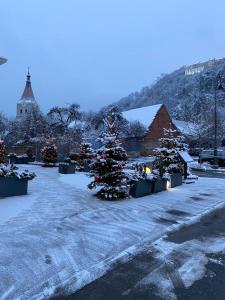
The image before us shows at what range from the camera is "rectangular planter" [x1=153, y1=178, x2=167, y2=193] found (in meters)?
15.4

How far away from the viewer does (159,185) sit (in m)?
15.8

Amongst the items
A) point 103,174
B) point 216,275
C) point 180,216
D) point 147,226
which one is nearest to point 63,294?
point 216,275

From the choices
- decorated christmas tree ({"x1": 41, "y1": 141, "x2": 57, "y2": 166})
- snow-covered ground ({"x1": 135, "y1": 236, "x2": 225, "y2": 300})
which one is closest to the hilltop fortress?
decorated christmas tree ({"x1": 41, "y1": 141, "x2": 57, "y2": 166})

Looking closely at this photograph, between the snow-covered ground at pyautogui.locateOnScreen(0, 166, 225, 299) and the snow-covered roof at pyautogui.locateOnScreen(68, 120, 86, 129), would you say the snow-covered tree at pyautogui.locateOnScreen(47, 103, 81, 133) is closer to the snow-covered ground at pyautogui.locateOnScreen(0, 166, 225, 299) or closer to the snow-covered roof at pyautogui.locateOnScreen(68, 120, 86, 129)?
the snow-covered roof at pyautogui.locateOnScreen(68, 120, 86, 129)

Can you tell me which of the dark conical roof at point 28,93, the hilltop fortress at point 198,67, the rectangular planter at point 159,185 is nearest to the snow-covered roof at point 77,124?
the rectangular planter at point 159,185

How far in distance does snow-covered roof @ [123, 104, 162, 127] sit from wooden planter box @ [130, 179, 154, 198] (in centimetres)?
3393

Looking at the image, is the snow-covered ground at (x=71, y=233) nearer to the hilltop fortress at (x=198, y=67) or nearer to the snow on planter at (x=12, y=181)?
the snow on planter at (x=12, y=181)

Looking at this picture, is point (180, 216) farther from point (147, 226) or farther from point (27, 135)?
point (27, 135)

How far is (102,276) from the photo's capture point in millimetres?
5926

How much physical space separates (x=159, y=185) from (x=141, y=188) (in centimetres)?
175

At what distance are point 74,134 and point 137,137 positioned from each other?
864 centimetres

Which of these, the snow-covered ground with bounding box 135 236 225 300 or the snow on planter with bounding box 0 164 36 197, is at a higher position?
the snow on planter with bounding box 0 164 36 197

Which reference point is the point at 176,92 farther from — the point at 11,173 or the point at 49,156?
the point at 11,173

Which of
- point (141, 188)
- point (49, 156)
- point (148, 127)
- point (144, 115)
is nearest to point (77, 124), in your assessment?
point (144, 115)
